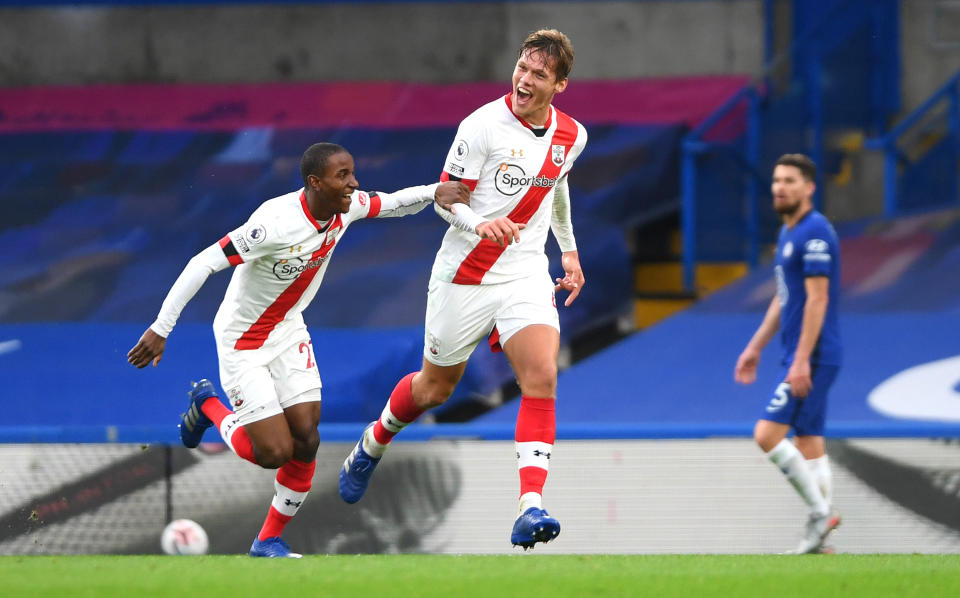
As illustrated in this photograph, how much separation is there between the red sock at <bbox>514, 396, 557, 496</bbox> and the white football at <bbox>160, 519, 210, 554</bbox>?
223 centimetres

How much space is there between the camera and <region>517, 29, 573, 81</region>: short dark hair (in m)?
5.51

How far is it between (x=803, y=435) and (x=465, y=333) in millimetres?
1806

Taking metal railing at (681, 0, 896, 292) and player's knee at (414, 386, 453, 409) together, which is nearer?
player's knee at (414, 386, 453, 409)

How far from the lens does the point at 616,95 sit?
13.5 metres

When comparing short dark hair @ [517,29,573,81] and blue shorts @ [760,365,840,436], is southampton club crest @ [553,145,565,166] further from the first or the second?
blue shorts @ [760,365,840,436]

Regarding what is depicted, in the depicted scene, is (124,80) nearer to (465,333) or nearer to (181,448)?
(181,448)

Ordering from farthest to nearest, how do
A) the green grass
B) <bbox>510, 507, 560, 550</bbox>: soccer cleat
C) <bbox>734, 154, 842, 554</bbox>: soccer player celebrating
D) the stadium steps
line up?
1. the stadium steps
2. <bbox>734, 154, 842, 554</bbox>: soccer player celebrating
3. <bbox>510, 507, 560, 550</bbox>: soccer cleat
4. the green grass

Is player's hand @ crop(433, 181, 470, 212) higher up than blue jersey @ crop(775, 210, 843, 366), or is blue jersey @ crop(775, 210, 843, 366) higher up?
player's hand @ crop(433, 181, 470, 212)

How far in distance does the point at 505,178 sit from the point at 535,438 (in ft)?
3.43

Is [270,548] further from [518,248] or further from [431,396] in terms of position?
[518,248]

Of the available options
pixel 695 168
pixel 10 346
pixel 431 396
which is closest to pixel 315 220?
pixel 431 396

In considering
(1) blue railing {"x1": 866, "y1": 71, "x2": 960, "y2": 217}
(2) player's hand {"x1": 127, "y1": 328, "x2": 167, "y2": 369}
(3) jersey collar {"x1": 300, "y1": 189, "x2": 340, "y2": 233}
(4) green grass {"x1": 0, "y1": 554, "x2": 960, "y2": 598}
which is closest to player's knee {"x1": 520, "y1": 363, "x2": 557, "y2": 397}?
(4) green grass {"x1": 0, "y1": 554, "x2": 960, "y2": 598}

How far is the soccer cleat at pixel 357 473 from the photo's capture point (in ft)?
20.8

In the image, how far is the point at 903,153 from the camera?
480 inches
